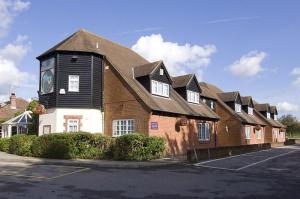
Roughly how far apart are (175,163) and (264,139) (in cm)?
4067

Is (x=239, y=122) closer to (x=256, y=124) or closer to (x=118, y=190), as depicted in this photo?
(x=256, y=124)

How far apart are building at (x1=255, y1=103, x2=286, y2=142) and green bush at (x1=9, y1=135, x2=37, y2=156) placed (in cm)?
4182

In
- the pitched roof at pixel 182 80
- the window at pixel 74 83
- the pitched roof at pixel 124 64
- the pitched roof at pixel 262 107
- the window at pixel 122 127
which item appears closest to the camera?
the window at pixel 122 127

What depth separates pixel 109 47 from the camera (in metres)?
34.2

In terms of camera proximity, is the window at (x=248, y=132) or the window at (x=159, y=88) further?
the window at (x=248, y=132)

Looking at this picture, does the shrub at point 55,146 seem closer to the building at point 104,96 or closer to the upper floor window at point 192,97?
the building at point 104,96

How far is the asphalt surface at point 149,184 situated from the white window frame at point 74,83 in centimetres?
1121

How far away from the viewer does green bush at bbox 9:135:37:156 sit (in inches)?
1036

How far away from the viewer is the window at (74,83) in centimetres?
2847

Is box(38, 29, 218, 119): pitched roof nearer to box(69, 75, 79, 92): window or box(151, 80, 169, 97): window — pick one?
box(151, 80, 169, 97): window

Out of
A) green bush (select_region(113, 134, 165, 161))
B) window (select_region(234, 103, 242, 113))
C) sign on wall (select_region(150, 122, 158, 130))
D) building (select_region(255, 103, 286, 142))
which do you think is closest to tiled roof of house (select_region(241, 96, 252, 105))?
window (select_region(234, 103, 242, 113))

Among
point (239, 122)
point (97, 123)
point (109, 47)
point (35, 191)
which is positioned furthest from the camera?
point (239, 122)

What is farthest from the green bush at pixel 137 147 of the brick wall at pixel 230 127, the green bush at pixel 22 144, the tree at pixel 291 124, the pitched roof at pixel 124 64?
the tree at pixel 291 124

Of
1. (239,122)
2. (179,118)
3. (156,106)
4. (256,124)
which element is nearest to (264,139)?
(256,124)
